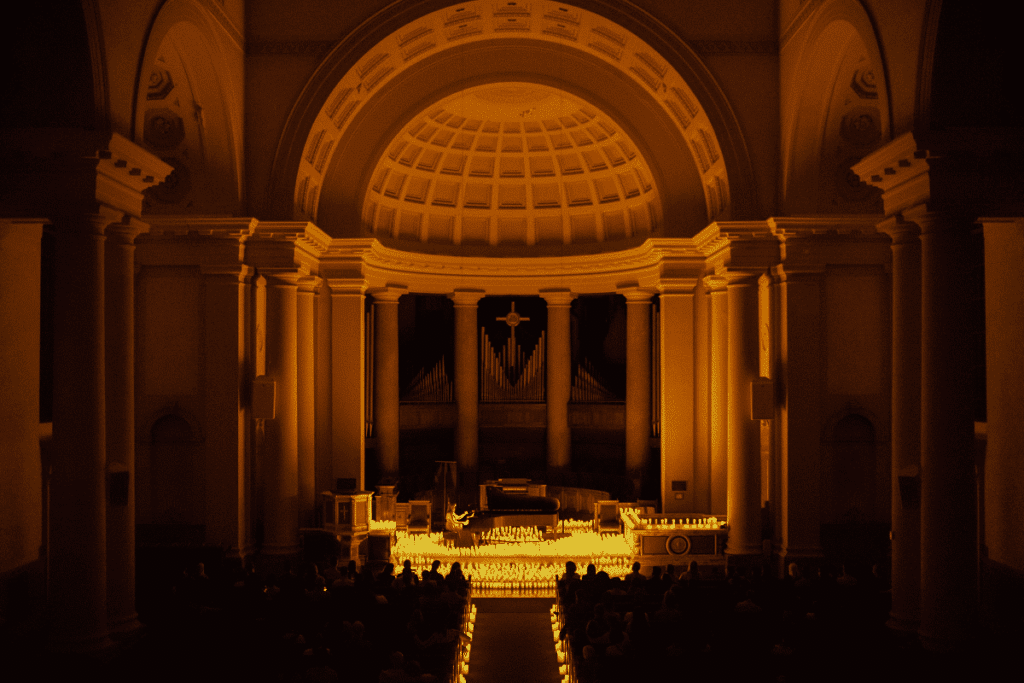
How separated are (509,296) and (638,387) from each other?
586cm

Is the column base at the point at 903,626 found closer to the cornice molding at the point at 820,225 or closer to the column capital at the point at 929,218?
the column capital at the point at 929,218

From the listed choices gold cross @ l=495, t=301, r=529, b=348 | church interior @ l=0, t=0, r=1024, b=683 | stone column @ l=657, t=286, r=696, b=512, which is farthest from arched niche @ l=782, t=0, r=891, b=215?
gold cross @ l=495, t=301, r=529, b=348

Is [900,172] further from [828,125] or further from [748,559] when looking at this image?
[748,559]

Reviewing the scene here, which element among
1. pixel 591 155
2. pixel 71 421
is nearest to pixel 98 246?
pixel 71 421

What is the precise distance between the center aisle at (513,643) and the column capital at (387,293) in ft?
32.8

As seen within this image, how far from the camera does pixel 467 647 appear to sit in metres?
13.4

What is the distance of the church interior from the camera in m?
10.6

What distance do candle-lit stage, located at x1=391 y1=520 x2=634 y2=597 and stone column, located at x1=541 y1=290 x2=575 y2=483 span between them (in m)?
3.19

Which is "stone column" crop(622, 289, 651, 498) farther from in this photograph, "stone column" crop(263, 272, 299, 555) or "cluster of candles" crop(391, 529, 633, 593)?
"stone column" crop(263, 272, 299, 555)

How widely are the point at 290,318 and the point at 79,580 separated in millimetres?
8280

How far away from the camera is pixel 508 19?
60.5 feet

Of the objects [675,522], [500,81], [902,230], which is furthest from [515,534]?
[902,230]

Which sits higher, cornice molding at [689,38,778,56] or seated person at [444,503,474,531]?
cornice molding at [689,38,778,56]

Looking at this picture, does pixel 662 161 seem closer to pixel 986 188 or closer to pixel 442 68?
pixel 442 68
